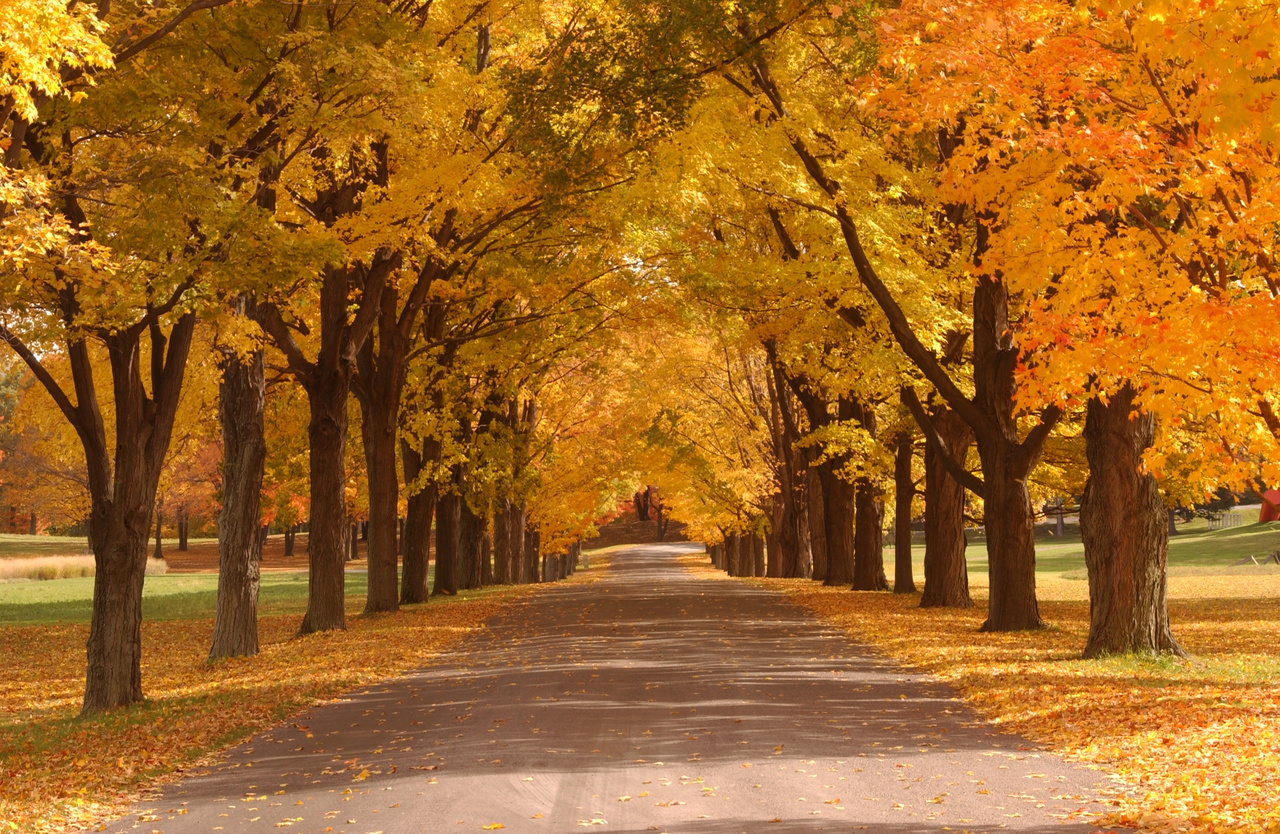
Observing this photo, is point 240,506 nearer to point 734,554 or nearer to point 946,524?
point 946,524

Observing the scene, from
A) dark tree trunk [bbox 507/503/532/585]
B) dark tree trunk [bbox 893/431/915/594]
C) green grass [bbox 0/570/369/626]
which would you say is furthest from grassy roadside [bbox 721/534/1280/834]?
dark tree trunk [bbox 507/503/532/585]

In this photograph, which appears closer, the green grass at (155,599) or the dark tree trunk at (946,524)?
the dark tree trunk at (946,524)

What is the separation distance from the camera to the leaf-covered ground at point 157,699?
8062 mm

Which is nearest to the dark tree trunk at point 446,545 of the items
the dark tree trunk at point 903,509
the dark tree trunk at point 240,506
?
the dark tree trunk at point 903,509

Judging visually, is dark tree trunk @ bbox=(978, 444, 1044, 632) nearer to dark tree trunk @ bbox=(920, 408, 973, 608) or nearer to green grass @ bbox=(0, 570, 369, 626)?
dark tree trunk @ bbox=(920, 408, 973, 608)

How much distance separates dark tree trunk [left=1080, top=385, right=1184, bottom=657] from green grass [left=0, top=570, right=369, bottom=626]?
16.5m

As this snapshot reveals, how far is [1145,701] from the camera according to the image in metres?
10.6

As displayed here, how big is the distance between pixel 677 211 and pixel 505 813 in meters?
14.9

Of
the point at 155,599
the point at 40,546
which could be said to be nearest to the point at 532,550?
the point at 155,599

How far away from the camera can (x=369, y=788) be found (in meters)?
7.73

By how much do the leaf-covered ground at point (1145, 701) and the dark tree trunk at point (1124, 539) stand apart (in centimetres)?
49

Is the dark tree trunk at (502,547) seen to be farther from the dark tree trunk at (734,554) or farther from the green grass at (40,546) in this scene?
the green grass at (40,546)

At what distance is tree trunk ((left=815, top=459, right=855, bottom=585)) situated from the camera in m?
30.9

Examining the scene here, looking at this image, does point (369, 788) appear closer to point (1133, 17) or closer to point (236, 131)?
point (236, 131)
